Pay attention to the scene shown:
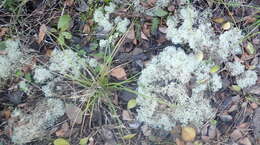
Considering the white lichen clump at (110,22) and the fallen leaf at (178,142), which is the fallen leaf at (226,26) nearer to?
the white lichen clump at (110,22)

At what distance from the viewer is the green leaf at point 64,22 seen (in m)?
2.02

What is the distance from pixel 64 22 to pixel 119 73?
0.44 metres

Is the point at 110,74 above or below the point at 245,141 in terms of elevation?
above

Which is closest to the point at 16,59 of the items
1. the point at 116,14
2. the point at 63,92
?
the point at 63,92

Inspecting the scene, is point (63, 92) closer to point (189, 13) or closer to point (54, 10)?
point (54, 10)

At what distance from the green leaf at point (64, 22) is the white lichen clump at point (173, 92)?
0.53m

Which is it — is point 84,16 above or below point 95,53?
above

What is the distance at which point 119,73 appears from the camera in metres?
1.99

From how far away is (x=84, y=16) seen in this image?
6.72 feet

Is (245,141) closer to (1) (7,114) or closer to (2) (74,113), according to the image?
(2) (74,113)

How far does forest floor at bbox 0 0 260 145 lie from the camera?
196cm

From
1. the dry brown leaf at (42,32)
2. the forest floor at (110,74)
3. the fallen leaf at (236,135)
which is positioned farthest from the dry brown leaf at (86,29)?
the fallen leaf at (236,135)

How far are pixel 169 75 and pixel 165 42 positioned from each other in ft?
0.66

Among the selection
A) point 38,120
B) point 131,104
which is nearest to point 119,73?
point 131,104
